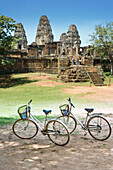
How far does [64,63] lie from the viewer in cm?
2783

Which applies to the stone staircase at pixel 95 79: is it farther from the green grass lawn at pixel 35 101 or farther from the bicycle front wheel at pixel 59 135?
the bicycle front wheel at pixel 59 135

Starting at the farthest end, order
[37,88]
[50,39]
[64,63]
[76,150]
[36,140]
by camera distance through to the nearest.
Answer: [50,39]
[64,63]
[37,88]
[36,140]
[76,150]

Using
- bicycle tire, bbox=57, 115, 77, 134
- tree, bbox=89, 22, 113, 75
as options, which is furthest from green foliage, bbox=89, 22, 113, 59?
bicycle tire, bbox=57, 115, 77, 134

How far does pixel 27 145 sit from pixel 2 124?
2.47 meters

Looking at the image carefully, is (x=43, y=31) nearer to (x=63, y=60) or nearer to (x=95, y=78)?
(x=63, y=60)

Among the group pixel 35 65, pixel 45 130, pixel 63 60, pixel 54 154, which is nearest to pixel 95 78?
pixel 63 60

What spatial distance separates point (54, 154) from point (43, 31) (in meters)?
57.5

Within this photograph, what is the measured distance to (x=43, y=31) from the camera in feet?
193

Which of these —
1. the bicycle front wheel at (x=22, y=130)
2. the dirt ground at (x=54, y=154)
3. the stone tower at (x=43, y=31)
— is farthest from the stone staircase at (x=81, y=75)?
the stone tower at (x=43, y=31)

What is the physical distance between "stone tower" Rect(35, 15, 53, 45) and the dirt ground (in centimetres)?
5513

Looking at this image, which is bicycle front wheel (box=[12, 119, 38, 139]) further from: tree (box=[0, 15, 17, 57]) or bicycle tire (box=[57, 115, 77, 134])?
tree (box=[0, 15, 17, 57])

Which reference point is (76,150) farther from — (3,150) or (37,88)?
(37,88)

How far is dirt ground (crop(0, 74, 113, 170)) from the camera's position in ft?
12.5

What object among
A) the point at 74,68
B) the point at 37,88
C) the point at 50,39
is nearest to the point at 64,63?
the point at 74,68
